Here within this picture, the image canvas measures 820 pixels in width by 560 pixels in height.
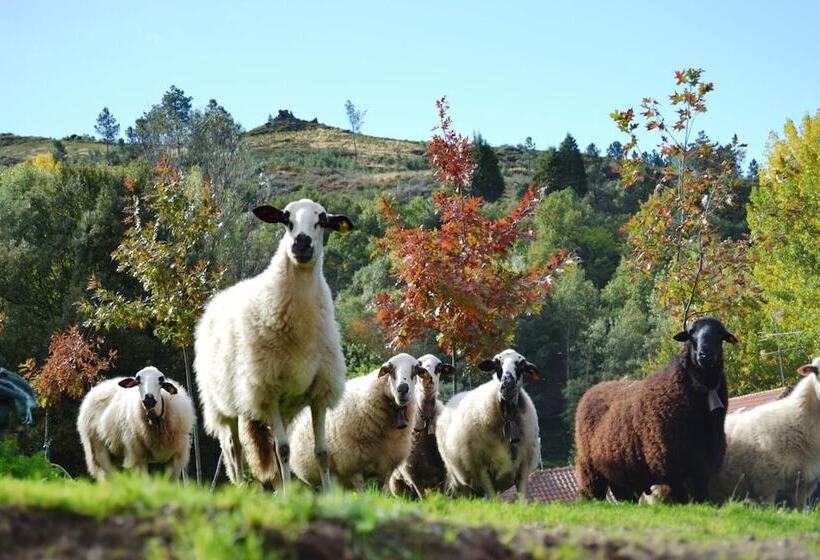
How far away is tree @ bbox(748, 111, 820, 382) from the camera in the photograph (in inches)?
1330

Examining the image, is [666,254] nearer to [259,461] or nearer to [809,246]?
[259,461]

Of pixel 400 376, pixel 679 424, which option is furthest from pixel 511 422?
pixel 679 424

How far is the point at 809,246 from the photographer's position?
34.9 metres

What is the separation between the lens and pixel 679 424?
12852 millimetres

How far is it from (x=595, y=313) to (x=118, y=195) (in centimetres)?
4678

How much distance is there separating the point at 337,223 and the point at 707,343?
497 centimetres

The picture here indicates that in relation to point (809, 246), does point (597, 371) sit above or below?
below

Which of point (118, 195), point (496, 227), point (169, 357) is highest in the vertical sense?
point (118, 195)

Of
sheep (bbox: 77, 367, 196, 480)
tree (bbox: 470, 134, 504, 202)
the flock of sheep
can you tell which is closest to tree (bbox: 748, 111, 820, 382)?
the flock of sheep

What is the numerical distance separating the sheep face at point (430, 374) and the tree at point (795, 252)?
66.1 feet

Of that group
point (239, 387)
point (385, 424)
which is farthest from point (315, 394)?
point (385, 424)

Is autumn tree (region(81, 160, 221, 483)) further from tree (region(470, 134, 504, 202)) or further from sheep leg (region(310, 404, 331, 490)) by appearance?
tree (region(470, 134, 504, 202))

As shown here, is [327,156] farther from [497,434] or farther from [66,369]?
[497,434]

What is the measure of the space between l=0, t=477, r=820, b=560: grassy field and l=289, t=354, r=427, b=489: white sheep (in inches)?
274
